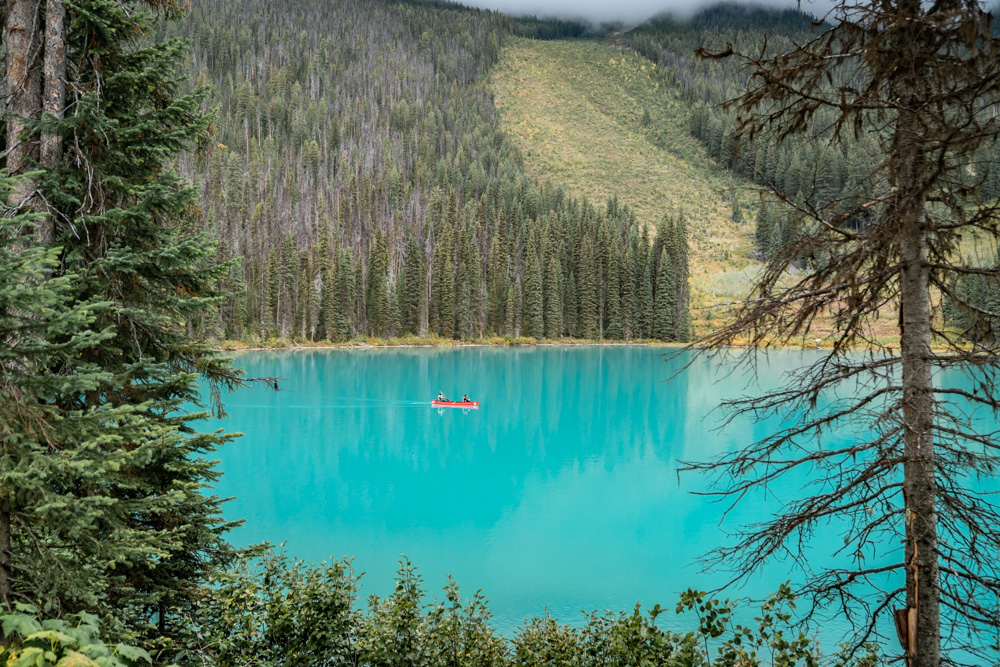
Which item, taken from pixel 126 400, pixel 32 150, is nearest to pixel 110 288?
pixel 126 400

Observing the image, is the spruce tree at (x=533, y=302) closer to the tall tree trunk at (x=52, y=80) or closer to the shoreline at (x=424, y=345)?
the shoreline at (x=424, y=345)

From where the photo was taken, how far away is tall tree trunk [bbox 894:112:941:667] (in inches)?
154

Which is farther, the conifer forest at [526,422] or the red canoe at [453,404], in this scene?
the red canoe at [453,404]

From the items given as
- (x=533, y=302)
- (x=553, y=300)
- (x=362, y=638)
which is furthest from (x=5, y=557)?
(x=553, y=300)

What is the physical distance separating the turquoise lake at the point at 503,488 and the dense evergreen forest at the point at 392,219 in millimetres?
23480

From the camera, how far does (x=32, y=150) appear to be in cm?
574

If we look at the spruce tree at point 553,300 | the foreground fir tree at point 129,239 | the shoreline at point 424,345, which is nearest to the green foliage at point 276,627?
the foreground fir tree at point 129,239

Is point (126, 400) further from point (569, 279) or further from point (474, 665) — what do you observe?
point (569, 279)

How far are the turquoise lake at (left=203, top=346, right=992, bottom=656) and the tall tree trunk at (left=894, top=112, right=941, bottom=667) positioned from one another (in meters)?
1.70

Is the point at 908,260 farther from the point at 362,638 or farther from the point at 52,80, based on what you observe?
the point at 52,80

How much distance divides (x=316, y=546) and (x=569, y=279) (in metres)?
70.3

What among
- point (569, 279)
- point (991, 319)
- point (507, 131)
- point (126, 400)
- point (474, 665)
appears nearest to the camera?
point (991, 319)

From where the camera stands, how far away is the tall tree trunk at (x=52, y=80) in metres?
5.64

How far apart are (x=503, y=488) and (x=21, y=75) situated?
18.2 meters
